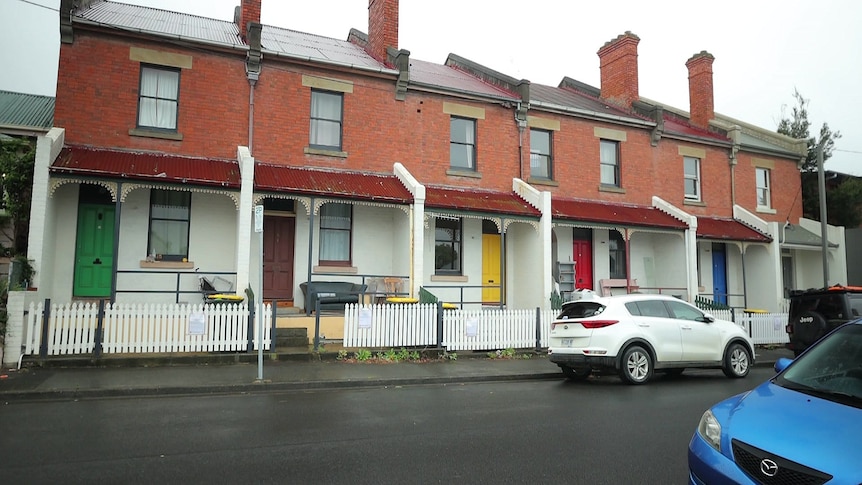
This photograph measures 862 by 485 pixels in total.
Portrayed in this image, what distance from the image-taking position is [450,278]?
16234mm

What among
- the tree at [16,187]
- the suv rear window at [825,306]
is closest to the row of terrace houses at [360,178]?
the tree at [16,187]

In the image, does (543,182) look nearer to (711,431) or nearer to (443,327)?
(443,327)

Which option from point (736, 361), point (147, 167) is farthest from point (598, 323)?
point (147, 167)

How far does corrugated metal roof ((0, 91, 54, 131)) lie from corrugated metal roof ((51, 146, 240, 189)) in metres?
3.01

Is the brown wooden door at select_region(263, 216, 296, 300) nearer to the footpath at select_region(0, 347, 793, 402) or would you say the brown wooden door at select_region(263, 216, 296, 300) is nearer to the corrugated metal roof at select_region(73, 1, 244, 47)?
the footpath at select_region(0, 347, 793, 402)

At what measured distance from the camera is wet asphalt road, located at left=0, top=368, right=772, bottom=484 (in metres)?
4.88

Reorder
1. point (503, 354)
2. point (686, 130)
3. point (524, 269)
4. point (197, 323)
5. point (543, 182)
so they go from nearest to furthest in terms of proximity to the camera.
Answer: point (197, 323), point (503, 354), point (524, 269), point (543, 182), point (686, 130)

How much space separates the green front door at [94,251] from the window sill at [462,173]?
8904 mm

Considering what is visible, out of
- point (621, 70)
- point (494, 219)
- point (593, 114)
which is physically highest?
point (621, 70)

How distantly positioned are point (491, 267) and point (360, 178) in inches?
199

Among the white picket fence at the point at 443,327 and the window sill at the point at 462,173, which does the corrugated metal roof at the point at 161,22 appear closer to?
the window sill at the point at 462,173

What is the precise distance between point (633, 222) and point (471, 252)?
505 centimetres

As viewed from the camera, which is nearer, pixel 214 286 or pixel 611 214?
pixel 214 286

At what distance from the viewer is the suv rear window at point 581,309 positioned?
398 inches
